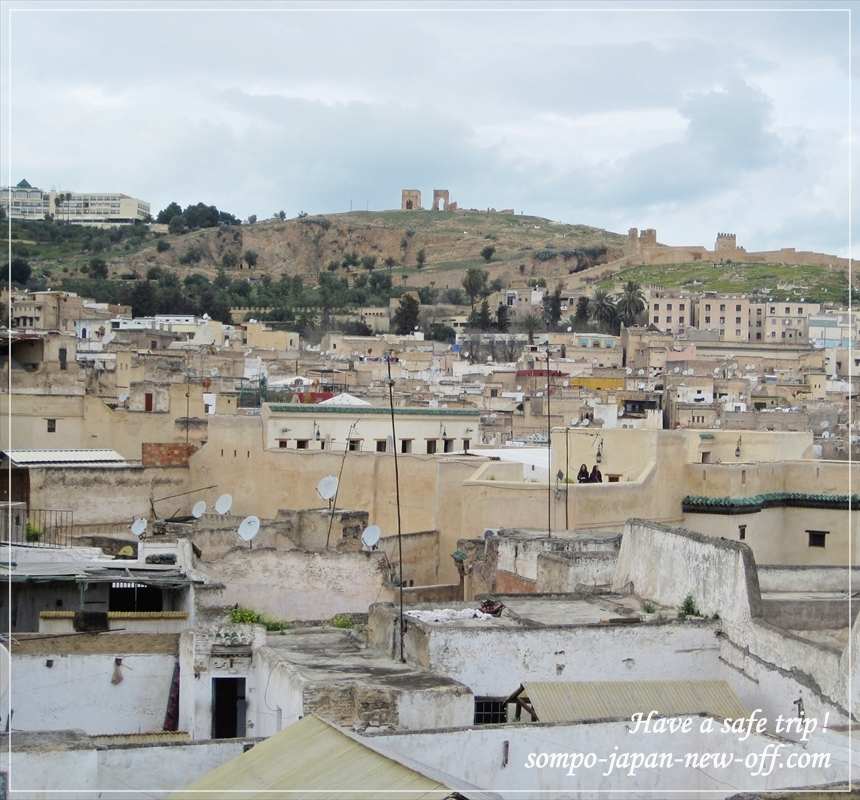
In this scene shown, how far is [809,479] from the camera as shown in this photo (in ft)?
62.4

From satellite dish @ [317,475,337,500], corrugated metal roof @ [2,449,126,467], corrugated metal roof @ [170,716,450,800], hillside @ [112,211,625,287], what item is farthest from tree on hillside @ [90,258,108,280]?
corrugated metal roof @ [170,716,450,800]

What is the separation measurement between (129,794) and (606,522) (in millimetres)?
9870

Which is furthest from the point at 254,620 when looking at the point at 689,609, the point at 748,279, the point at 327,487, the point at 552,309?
the point at 748,279

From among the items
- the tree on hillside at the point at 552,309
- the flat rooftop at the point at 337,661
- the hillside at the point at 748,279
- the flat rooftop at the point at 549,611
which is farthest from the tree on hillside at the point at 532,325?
the flat rooftop at the point at 337,661

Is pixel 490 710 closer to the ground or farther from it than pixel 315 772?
closer to the ground

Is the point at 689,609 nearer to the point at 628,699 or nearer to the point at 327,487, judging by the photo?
the point at 628,699

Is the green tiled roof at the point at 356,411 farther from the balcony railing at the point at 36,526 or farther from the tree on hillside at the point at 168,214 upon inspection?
the tree on hillside at the point at 168,214

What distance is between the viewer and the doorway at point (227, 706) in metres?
10.8

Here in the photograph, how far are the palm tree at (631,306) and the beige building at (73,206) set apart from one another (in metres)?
52.0

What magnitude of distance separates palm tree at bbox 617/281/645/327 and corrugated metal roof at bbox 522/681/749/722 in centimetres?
6974

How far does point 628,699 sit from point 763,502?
851 cm

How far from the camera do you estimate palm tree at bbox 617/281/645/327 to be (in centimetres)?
8081

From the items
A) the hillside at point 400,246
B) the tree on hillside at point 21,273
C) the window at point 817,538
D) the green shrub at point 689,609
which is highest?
the hillside at point 400,246

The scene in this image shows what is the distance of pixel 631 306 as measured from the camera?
3189 inches
